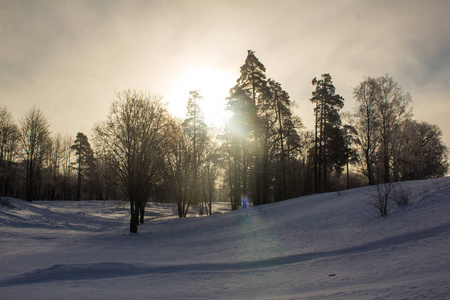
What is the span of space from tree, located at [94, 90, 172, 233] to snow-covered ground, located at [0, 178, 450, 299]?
14.6 feet

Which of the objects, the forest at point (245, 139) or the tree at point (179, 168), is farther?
the tree at point (179, 168)

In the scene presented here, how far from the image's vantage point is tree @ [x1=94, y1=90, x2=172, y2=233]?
67.2ft

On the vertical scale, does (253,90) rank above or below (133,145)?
above

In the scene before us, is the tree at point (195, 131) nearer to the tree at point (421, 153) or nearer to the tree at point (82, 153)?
the tree at point (421, 153)

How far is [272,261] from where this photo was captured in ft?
30.8

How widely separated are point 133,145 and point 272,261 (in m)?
14.8

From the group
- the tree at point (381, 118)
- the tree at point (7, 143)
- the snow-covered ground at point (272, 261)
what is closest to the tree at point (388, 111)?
the tree at point (381, 118)

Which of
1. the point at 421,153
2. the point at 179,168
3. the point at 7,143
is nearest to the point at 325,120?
the point at 421,153

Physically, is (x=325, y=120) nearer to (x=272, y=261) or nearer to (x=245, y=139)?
(x=245, y=139)

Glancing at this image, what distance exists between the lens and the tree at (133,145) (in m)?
20.5

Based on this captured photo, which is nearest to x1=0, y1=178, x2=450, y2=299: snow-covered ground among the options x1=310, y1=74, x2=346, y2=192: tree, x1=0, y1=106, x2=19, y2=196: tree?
x1=310, y1=74, x2=346, y2=192: tree

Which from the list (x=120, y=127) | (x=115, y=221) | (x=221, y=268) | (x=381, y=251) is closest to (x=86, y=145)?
(x=115, y=221)

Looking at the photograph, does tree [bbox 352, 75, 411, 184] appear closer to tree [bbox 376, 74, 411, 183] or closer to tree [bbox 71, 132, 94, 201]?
tree [bbox 376, 74, 411, 183]

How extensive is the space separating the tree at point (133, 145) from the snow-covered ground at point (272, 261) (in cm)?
446
